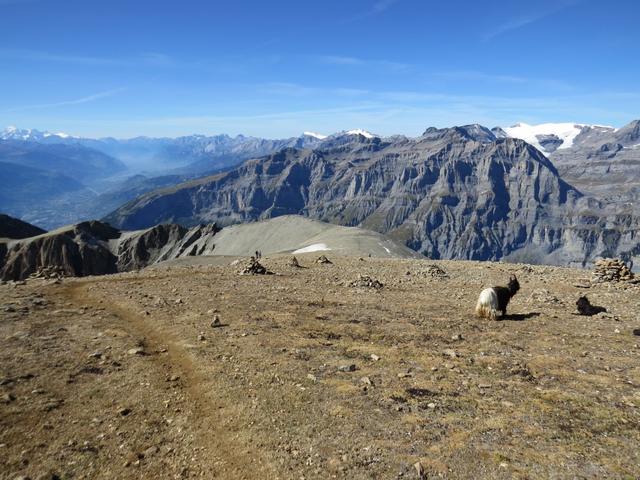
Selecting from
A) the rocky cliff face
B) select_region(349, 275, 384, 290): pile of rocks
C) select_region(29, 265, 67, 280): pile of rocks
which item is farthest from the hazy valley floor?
the rocky cliff face

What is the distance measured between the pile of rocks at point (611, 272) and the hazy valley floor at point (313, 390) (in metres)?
6.57

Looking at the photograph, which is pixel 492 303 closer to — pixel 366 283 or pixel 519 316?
pixel 519 316

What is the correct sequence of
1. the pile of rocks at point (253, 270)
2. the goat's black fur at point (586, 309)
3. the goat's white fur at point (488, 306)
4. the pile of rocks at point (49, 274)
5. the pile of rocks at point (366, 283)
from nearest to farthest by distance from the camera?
the goat's white fur at point (488, 306), the goat's black fur at point (586, 309), the pile of rocks at point (366, 283), the pile of rocks at point (253, 270), the pile of rocks at point (49, 274)

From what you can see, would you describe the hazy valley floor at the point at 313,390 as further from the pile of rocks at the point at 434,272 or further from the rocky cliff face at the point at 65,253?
the rocky cliff face at the point at 65,253

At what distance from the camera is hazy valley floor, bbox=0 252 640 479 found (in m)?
10.8

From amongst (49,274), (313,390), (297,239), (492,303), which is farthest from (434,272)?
(297,239)

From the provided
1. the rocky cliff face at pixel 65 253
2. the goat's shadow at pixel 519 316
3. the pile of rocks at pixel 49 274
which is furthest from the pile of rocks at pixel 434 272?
the rocky cliff face at pixel 65 253

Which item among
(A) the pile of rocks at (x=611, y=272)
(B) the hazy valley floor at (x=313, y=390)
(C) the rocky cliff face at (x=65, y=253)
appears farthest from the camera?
(C) the rocky cliff face at (x=65, y=253)

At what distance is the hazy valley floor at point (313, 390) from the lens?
10.8 m

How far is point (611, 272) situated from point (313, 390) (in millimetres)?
28644

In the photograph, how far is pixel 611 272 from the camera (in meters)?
32.2

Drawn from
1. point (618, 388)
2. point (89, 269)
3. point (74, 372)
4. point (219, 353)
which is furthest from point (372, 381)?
point (89, 269)

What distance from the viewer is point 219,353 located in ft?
57.3

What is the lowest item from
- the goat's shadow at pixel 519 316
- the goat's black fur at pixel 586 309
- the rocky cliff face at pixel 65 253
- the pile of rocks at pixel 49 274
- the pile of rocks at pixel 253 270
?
the rocky cliff face at pixel 65 253
